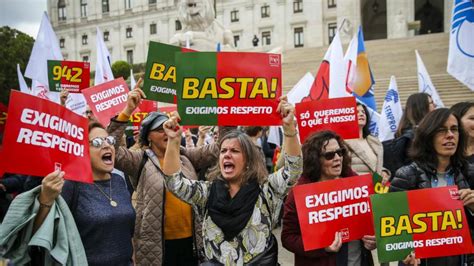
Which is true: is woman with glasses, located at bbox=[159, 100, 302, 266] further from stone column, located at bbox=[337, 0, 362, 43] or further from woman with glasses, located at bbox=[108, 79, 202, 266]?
stone column, located at bbox=[337, 0, 362, 43]

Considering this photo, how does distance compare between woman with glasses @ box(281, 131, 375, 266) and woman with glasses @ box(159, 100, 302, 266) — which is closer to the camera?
woman with glasses @ box(159, 100, 302, 266)

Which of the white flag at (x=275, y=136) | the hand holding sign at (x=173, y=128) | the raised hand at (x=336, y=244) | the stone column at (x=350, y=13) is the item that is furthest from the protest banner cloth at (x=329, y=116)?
the stone column at (x=350, y=13)

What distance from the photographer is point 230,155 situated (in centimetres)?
335

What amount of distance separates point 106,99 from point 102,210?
10.7 ft

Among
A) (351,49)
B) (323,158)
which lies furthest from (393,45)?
(323,158)

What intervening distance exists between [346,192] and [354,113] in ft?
6.98

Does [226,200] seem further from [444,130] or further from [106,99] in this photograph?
[106,99]

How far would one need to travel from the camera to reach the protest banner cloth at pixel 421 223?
10.7 ft

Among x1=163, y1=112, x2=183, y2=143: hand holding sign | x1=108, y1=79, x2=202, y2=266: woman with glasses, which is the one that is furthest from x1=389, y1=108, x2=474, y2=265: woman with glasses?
x1=108, y1=79, x2=202, y2=266: woman with glasses

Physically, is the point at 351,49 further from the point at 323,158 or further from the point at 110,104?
the point at 323,158

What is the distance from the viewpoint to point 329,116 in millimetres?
5289

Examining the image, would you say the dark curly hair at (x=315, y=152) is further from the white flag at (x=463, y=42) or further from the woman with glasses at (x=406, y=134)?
the white flag at (x=463, y=42)

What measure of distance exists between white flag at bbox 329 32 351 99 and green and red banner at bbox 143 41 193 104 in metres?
2.68

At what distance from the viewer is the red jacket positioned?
134 inches
